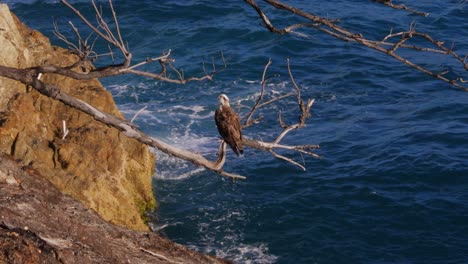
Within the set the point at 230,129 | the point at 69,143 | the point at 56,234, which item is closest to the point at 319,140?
the point at 69,143

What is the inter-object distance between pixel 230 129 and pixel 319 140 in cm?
1034

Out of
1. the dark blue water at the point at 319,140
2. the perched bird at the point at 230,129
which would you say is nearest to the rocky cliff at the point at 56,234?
the perched bird at the point at 230,129

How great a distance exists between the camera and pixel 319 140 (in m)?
18.7

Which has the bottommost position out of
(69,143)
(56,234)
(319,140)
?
(319,140)

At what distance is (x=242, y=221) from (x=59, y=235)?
6.58 metres

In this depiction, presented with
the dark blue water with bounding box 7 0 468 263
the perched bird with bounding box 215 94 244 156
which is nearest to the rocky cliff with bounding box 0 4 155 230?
the dark blue water with bounding box 7 0 468 263

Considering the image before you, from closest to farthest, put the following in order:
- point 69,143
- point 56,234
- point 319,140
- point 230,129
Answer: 1. point 230,129
2. point 56,234
3. point 69,143
4. point 319,140

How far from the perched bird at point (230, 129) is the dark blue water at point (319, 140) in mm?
1732

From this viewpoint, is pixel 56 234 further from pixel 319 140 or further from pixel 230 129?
pixel 319 140

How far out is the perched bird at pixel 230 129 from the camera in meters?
8.28

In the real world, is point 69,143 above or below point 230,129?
below

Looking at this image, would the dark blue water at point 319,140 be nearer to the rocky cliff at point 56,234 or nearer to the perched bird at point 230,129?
the perched bird at point 230,129

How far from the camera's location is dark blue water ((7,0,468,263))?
14547mm

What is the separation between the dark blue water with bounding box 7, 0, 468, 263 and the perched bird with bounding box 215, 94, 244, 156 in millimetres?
1732
